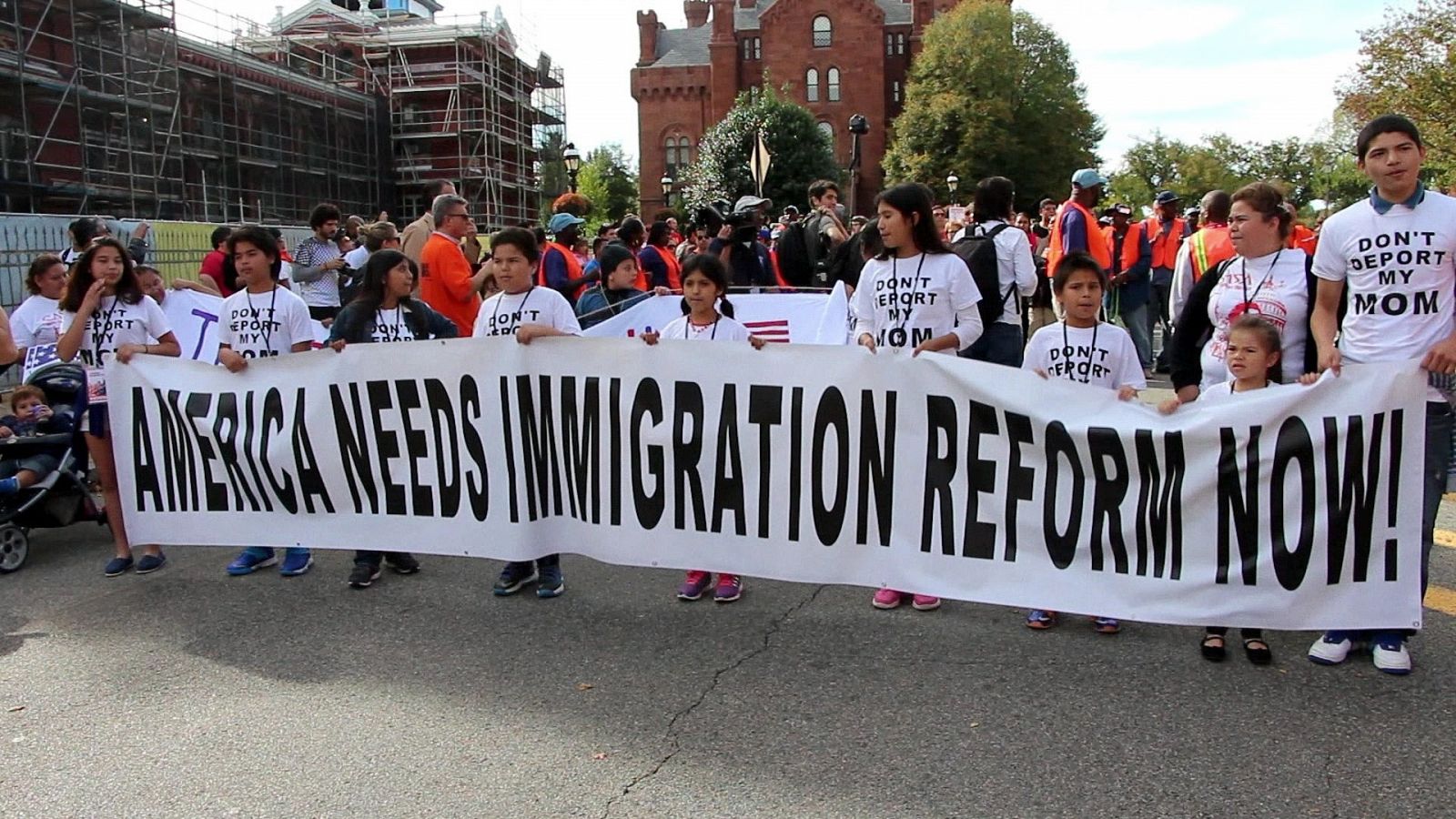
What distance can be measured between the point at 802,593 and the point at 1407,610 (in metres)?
2.35

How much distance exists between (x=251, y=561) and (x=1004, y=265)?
439 cm

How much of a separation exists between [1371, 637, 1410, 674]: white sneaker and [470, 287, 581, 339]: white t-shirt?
3.38 m

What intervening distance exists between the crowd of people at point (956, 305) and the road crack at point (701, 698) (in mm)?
330

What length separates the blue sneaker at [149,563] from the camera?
6.01 meters

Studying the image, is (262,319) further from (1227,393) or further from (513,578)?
(1227,393)

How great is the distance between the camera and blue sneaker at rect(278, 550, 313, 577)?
19.2 feet

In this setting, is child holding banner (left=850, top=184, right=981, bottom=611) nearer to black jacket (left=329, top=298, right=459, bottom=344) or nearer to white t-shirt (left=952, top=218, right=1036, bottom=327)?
white t-shirt (left=952, top=218, right=1036, bottom=327)

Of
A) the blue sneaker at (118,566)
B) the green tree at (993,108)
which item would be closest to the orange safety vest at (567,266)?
the blue sneaker at (118,566)

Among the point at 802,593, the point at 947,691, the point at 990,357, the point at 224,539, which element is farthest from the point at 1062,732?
the point at 224,539

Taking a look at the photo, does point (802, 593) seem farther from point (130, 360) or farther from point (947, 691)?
point (130, 360)

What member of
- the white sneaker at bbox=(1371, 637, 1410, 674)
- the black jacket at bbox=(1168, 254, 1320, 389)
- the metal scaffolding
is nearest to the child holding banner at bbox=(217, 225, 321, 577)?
the black jacket at bbox=(1168, 254, 1320, 389)

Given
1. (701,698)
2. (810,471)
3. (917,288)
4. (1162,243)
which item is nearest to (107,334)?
(810,471)

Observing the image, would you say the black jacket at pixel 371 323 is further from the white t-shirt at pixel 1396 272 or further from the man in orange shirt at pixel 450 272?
the white t-shirt at pixel 1396 272

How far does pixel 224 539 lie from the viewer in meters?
5.80
